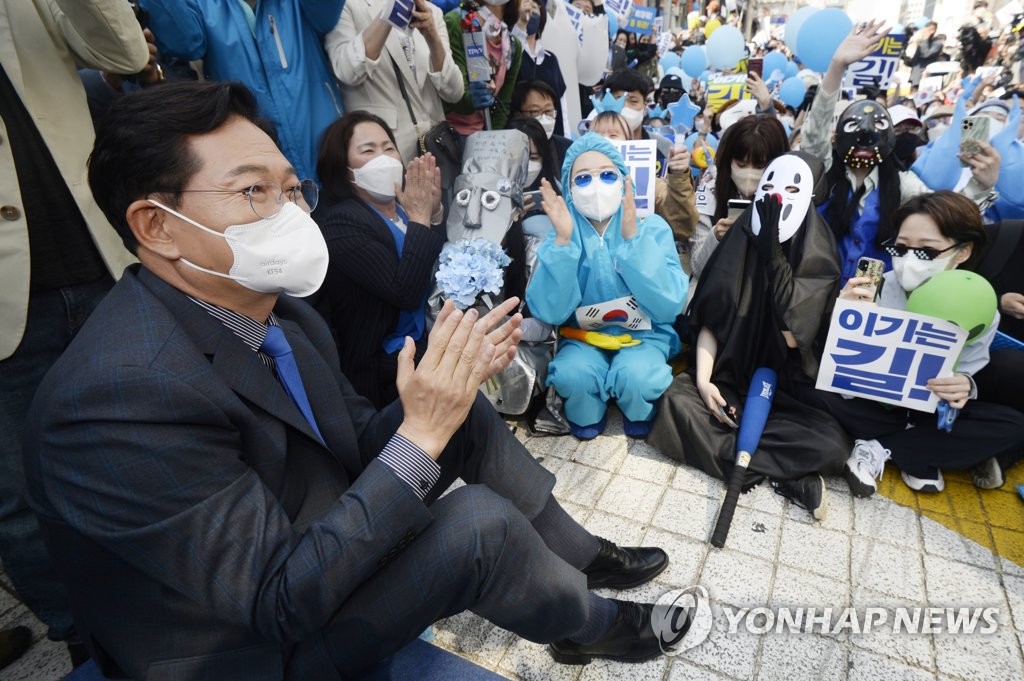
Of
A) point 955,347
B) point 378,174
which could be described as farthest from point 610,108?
point 955,347

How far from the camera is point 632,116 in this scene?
530 centimetres

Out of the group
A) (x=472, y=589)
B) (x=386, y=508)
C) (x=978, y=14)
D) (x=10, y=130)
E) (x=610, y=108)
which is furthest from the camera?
(x=978, y=14)

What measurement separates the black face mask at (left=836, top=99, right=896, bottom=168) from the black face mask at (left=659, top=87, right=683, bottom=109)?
3.89 metres

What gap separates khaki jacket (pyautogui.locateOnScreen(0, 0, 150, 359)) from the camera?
1.81m

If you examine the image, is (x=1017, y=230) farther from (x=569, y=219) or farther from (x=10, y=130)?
(x=10, y=130)

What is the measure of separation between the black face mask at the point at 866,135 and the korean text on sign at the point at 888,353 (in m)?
1.55

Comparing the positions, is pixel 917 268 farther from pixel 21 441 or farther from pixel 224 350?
pixel 21 441

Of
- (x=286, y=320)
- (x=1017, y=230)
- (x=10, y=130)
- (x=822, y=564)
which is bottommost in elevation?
(x=822, y=564)

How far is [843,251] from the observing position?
3.81m

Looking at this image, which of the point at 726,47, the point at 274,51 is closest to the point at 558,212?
the point at 274,51

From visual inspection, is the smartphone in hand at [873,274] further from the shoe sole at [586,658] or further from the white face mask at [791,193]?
the shoe sole at [586,658]

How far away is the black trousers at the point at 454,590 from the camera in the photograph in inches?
53.9

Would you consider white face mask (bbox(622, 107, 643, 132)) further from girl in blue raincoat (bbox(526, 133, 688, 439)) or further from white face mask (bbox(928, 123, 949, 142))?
white face mask (bbox(928, 123, 949, 142))

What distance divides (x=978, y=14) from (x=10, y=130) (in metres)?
18.3
